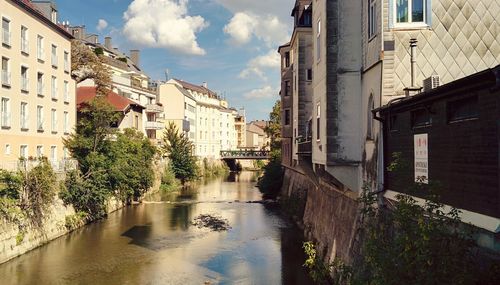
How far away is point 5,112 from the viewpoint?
2828 cm

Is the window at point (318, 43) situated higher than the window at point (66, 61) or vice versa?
the window at point (66, 61)

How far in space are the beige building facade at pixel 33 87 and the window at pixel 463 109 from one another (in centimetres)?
2308

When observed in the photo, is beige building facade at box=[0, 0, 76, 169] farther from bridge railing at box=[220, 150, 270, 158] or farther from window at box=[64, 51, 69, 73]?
bridge railing at box=[220, 150, 270, 158]

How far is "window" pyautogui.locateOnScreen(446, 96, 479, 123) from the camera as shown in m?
7.69

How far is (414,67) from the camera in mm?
12055

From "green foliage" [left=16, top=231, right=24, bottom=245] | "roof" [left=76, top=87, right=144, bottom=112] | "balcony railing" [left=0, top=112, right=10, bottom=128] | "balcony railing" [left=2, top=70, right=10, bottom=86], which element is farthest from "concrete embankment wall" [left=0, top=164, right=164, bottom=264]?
"roof" [left=76, top=87, right=144, bottom=112]

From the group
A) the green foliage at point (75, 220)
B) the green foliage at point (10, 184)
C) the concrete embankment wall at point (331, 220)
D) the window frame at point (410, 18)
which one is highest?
the window frame at point (410, 18)

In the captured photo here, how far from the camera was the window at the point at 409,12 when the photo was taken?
12.2 meters

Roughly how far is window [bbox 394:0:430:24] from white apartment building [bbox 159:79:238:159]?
69.9 meters

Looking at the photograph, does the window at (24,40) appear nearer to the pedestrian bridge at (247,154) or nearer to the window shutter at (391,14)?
the window shutter at (391,14)

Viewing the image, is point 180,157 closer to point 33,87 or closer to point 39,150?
point 39,150

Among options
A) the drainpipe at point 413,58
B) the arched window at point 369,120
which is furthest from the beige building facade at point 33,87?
the drainpipe at point 413,58

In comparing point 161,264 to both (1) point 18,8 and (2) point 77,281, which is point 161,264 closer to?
(2) point 77,281

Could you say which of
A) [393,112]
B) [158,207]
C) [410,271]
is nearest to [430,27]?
[393,112]
